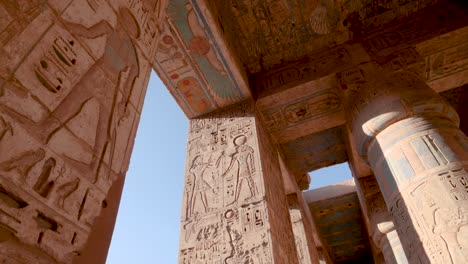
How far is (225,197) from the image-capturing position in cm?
324

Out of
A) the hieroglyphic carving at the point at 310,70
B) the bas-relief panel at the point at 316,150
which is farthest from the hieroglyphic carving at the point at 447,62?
the bas-relief panel at the point at 316,150

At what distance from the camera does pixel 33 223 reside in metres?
0.79

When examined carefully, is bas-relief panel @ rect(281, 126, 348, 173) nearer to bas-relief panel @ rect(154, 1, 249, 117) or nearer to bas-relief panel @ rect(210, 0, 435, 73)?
bas-relief panel @ rect(210, 0, 435, 73)

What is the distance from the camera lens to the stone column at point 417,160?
2.22 metres

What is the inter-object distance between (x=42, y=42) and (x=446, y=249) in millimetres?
2506

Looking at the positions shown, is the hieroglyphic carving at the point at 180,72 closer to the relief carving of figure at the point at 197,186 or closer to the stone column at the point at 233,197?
the stone column at the point at 233,197

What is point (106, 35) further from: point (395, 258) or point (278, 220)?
point (395, 258)

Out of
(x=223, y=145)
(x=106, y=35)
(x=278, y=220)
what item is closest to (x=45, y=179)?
(x=106, y=35)

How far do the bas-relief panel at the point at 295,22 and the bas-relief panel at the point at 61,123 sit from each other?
9.15ft

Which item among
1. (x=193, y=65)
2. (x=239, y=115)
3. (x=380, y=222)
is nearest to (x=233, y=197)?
(x=239, y=115)

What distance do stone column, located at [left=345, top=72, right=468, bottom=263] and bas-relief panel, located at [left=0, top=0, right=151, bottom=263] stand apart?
84.6 inches

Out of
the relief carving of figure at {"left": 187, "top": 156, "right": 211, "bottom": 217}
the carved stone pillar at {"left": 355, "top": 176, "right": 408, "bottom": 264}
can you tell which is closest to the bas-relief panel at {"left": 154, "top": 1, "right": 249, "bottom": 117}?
the relief carving of figure at {"left": 187, "top": 156, "right": 211, "bottom": 217}

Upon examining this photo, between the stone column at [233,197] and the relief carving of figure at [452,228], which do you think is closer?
the relief carving of figure at [452,228]

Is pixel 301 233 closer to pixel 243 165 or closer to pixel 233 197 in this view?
pixel 243 165
